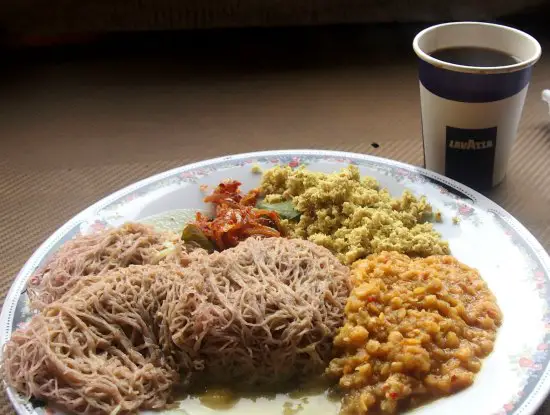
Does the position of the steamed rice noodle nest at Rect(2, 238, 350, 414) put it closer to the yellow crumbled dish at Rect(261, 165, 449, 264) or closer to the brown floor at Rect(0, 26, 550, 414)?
the yellow crumbled dish at Rect(261, 165, 449, 264)

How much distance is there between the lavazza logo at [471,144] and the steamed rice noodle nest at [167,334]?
1.75 feet

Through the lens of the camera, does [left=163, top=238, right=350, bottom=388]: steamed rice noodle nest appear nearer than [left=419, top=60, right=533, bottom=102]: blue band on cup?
Yes

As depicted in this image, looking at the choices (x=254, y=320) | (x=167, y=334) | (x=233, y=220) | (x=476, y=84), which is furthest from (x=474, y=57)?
(x=167, y=334)

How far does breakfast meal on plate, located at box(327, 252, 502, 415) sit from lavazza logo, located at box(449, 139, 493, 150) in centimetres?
40

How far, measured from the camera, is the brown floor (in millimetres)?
1884

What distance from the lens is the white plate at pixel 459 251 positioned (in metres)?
1.11

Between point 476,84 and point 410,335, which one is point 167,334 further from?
point 476,84

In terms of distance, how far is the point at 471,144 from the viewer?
1.60 metres

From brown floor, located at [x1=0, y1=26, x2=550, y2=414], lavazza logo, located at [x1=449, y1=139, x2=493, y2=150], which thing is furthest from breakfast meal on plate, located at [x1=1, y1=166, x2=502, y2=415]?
brown floor, located at [x1=0, y1=26, x2=550, y2=414]

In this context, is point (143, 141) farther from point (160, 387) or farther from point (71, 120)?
point (160, 387)

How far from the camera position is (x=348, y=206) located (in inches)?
58.1

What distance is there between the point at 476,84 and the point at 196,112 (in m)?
1.12

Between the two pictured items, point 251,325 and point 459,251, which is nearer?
point 251,325

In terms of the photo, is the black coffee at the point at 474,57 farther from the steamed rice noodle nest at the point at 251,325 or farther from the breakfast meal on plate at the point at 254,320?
the steamed rice noodle nest at the point at 251,325
